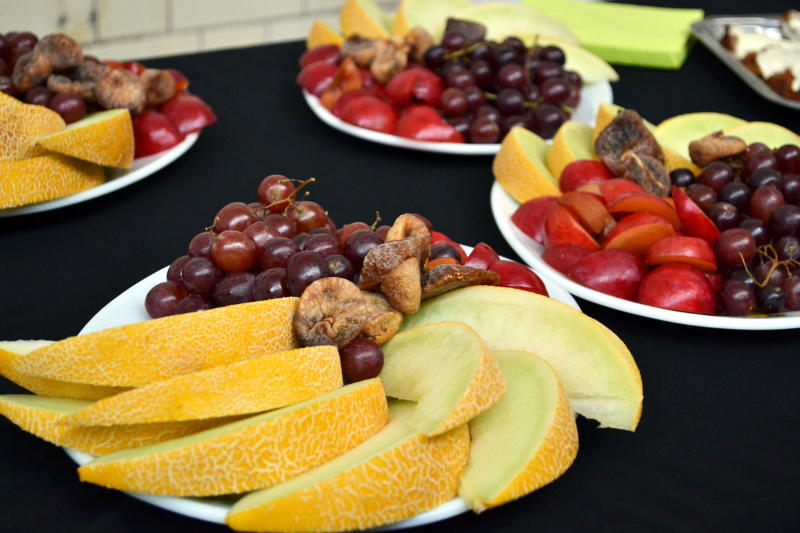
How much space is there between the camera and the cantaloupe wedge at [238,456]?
0.74m

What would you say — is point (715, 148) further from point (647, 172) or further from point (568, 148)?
point (568, 148)

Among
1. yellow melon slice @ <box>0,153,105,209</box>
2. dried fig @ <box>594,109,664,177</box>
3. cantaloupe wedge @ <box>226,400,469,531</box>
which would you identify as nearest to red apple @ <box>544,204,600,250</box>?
dried fig @ <box>594,109,664,177</box>

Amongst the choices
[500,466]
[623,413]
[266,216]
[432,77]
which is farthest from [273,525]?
[432,77]

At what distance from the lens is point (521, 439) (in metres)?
0.83

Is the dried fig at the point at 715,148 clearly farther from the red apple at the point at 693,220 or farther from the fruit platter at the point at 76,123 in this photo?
the fruit platter at the point at 76,123

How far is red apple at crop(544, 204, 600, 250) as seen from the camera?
1262 millimetres

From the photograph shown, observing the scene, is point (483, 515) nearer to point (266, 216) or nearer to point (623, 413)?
point (623, 413)

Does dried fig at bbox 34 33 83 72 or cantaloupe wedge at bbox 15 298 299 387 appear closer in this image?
cantaloupe wedge at bbox 15 298 299 387

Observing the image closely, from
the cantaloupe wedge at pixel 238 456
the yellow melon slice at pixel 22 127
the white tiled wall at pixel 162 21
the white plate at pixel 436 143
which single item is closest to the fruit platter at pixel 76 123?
the yellow melon slice at pixel 22 127

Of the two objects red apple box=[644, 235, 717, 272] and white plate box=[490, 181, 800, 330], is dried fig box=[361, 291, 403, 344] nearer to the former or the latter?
white plate box=[490, 181, 800, 330]

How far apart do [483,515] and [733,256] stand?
583mm

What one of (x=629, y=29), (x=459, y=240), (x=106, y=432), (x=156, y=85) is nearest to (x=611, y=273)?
(x=459, y=240)

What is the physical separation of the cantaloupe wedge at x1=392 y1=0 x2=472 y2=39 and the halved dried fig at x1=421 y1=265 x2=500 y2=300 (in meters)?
1.15

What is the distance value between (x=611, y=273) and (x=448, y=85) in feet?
2.40
